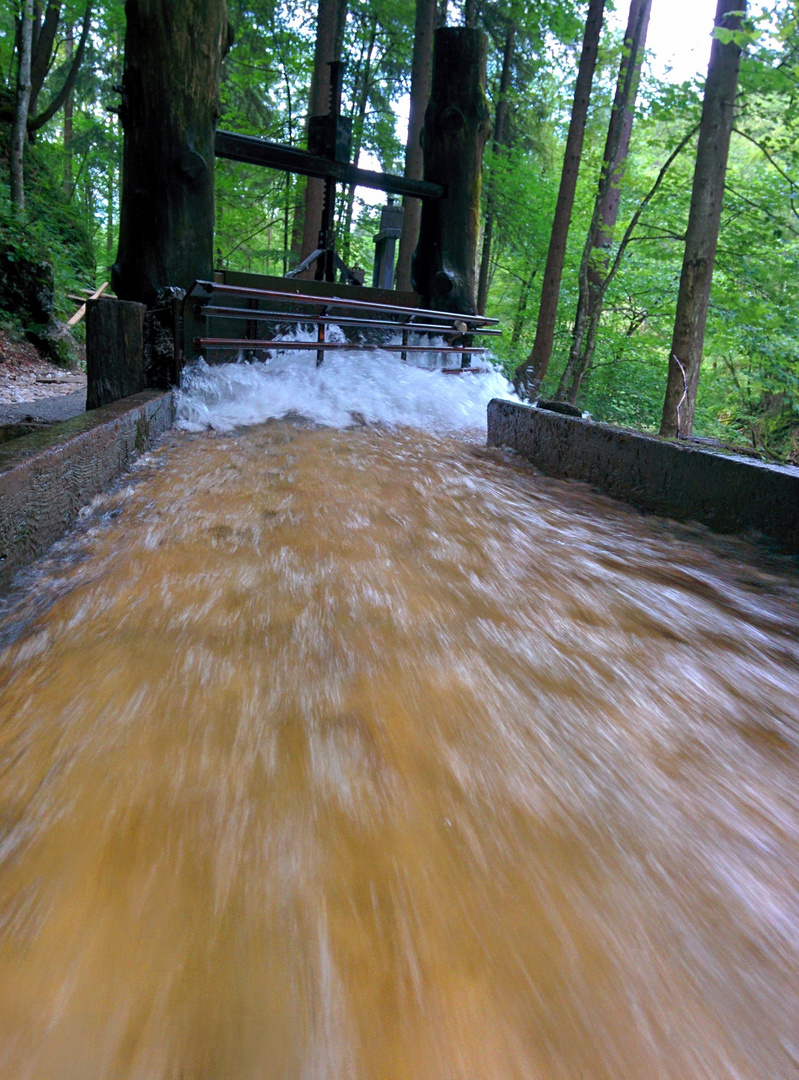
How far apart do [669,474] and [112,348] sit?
3576 millimetres

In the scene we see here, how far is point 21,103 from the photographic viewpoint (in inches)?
456

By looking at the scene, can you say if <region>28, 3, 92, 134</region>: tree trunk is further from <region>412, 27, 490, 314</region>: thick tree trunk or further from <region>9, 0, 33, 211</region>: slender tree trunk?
<region>412, 27, 490, 314</region>: thick tree trunk

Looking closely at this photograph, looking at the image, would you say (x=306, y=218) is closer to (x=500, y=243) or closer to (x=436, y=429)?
(x=500, y=243)

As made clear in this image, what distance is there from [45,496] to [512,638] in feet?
5.87

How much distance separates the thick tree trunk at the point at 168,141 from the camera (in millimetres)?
5410

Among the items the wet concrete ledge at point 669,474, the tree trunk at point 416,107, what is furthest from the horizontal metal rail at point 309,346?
the tree trunk at point 416,107

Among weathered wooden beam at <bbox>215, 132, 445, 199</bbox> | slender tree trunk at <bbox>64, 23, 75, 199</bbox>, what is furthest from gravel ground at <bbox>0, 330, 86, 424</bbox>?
slender tree trunk at <bbox>64, 23, 75, 199</bbox>

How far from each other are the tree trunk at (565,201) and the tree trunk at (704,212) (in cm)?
236

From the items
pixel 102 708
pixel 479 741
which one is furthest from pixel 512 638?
pixel 102 708

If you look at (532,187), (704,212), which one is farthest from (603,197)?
(532,187)

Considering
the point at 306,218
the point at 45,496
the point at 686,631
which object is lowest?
the point at 686,631

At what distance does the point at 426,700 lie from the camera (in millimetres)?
1927

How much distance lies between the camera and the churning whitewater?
5930 mm

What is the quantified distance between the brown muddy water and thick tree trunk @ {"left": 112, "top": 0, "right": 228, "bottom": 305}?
3.76 metres
